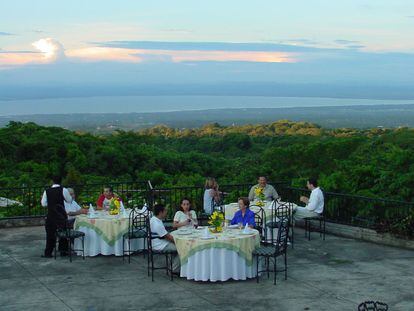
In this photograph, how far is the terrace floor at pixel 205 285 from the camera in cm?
1000

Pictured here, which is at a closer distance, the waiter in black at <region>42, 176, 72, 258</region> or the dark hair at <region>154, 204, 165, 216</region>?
the dark hair at <region>154, 204, 165, 216</region>

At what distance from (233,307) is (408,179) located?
11.4m

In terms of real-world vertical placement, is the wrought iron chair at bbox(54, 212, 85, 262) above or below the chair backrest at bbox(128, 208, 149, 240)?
below

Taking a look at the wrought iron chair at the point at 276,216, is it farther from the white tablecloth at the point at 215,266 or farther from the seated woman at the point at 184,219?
the white tablecloth at the point at 215,266

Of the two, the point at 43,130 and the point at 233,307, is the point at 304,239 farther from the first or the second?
the point at 43,130

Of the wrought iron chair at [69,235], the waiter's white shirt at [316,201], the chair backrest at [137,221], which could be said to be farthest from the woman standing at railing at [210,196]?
the wrought iron chair at [69,235]

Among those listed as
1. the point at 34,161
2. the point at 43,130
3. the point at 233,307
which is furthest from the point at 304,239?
the point at 43,130

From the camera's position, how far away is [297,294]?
1052 centimetres

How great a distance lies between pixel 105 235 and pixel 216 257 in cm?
310

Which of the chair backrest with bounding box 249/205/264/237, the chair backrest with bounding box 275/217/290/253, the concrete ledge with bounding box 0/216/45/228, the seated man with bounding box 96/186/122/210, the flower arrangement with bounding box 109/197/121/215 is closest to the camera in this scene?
the chair backrest with bounding box 275/217/290/253

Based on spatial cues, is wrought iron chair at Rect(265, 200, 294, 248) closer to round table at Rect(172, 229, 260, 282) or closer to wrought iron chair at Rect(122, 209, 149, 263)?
wrought iron chair at Rect(122, 209, 149, 263)

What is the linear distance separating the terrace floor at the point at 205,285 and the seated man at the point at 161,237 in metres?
0.43

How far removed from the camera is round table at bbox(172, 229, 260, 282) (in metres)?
11.2

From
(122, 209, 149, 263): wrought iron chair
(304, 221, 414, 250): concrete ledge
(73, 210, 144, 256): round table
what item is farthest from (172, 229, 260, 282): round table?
(304, 221, 414, 250): concrete ledge
